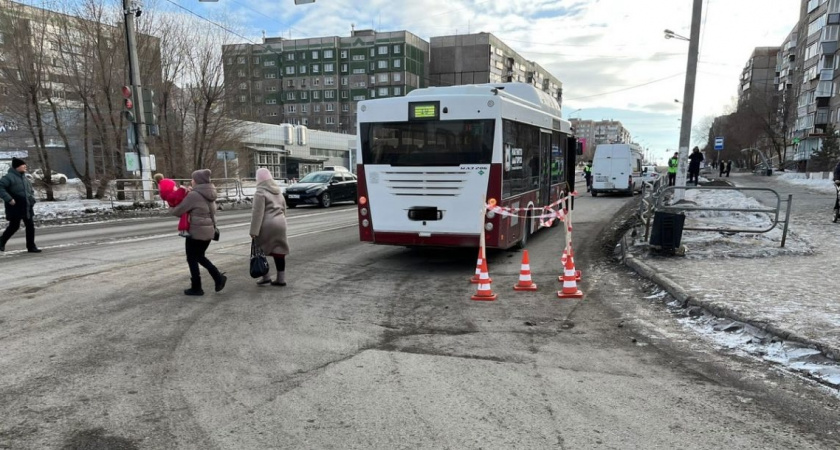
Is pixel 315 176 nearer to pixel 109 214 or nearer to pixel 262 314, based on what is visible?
pixel 109 214

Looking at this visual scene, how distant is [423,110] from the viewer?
28.4ft

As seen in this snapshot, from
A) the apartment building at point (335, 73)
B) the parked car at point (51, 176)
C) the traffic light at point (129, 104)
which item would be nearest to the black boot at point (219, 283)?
the traffic light at point (129, 104)

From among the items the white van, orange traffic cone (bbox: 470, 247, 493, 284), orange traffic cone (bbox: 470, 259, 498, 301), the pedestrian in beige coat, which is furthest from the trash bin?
the white van

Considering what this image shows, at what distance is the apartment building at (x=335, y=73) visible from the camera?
3684 inches

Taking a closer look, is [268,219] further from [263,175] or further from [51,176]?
[51,176]

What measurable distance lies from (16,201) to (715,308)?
12.3 metres

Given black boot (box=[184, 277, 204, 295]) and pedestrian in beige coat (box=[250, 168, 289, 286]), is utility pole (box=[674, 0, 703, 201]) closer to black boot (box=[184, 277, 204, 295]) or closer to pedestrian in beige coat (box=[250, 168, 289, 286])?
pedestrian in beige coat (box=[250, 168, 289, 286])

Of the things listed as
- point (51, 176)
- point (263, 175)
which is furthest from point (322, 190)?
point (263, 175)

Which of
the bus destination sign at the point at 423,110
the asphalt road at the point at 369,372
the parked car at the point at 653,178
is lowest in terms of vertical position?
the asphalt road at the point at 369,372

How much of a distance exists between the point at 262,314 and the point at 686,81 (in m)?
13.9

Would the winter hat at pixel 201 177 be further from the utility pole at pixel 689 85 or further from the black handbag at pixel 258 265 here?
the utility pole at pixel 689 85

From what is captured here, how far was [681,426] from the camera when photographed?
3383 mm

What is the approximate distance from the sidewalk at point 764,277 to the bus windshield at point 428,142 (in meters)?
3.40

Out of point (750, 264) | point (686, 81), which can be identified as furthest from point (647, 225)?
point (686, 81)
